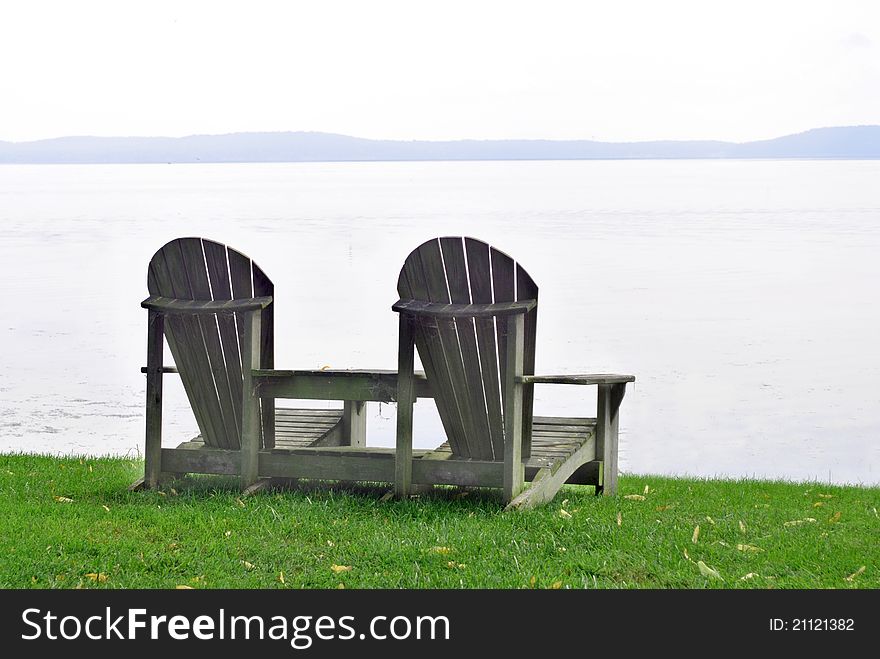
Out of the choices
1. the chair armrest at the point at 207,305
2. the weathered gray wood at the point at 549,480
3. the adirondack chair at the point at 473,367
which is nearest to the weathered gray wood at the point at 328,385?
the adirondack chair at the point at 473,367

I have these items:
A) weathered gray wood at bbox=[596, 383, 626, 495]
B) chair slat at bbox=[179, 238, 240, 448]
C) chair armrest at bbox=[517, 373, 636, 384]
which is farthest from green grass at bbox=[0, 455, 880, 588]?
chair armrest at bbox=[517, 373, 636, 384]

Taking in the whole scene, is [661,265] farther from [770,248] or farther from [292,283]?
[292,283]

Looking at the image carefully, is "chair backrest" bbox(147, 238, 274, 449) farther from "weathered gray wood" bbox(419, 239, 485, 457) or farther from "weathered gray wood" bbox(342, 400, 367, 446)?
"weathered gray wood" bbox(419, 239, 485, 457)

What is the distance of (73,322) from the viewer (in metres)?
16.6

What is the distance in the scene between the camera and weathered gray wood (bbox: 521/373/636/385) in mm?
6117

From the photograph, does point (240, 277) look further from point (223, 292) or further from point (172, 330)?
point (172, 330)

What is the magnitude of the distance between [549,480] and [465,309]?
0.96 meters

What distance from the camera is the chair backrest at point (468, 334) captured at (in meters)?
6.09

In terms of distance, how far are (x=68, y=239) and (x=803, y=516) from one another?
2733cm

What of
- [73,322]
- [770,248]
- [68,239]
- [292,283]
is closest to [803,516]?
[73,322]

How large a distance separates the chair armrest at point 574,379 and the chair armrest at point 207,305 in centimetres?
136

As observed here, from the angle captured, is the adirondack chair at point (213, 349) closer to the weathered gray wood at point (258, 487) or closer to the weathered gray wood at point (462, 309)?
the weathered gray wood at point (258, 487)
